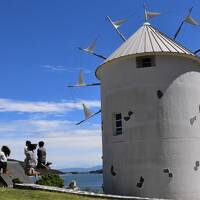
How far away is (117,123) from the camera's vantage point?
22578 millimetres

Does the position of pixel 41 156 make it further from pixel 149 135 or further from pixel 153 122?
pixel 153 122

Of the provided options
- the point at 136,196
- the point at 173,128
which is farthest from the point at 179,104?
the point at 136,196

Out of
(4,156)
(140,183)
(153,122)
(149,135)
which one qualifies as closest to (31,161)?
(4,156)

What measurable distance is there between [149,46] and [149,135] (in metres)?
4.26

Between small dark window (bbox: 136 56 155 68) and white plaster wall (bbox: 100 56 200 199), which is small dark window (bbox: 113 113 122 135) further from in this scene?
small dark window (bbox: 136 56 155 68)

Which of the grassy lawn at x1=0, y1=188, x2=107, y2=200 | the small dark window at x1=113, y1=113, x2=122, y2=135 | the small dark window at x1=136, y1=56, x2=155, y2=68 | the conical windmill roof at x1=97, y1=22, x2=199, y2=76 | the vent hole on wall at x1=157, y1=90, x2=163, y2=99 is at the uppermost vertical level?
the conical windmill roof at x1=97, y1=22, x2=199, y2=76

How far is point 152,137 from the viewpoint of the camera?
2136 cm

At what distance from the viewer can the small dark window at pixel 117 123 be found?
2238cm

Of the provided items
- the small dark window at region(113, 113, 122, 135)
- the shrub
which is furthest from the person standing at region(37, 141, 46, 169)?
the shrub

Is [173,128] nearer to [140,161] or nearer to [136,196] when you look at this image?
[140,161]

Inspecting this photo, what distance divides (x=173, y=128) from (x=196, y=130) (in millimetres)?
1327

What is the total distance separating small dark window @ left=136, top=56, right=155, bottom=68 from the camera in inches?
874

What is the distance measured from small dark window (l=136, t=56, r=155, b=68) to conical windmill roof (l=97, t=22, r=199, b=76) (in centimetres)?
35

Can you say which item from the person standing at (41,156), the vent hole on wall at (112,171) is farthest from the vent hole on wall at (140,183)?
the person standing at (41,156)
